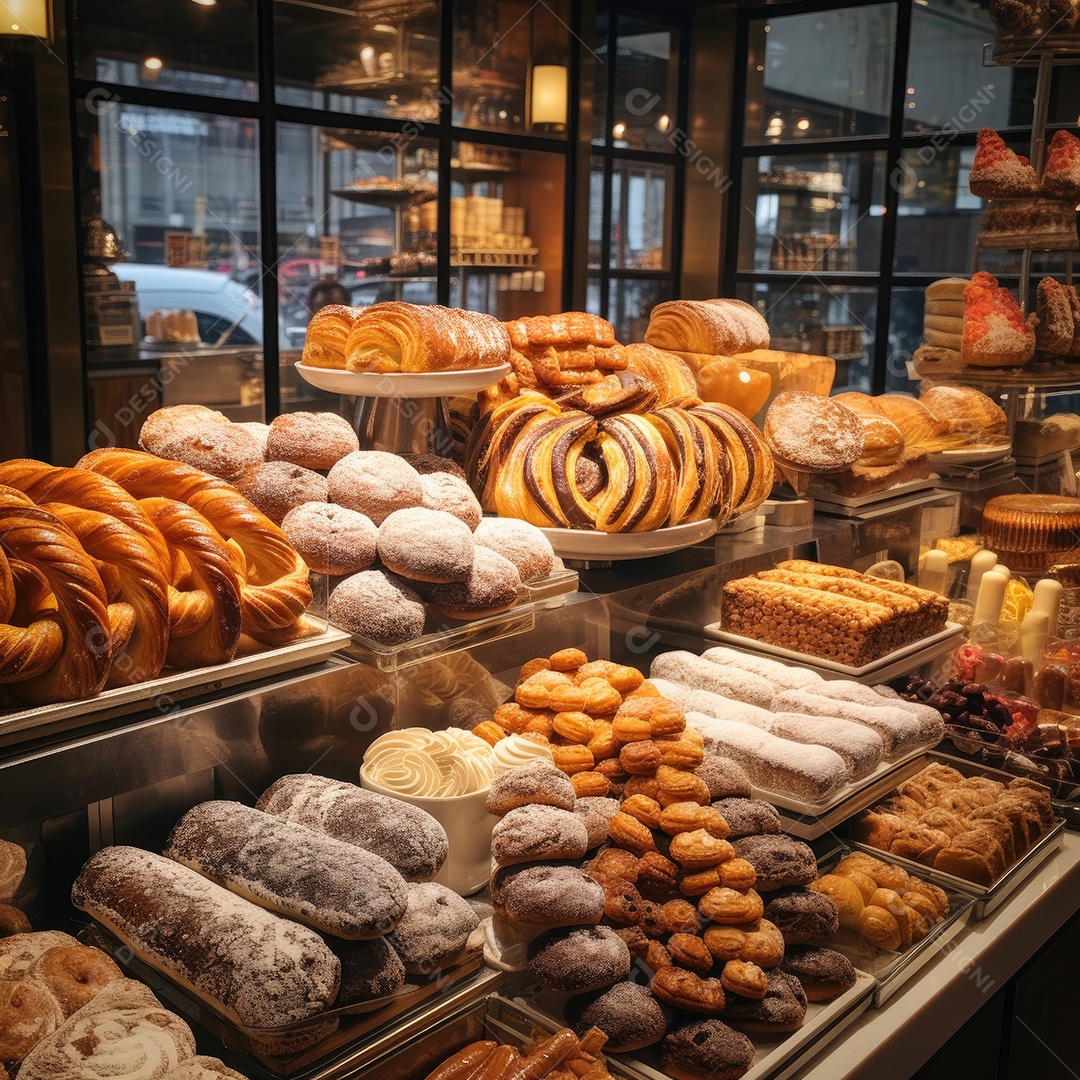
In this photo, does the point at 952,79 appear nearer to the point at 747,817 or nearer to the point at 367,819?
the point at 747,817

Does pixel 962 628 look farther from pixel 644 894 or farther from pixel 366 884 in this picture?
pixel 366 884

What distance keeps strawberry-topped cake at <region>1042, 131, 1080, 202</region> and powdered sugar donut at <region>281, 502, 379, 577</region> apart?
2727 millimetres

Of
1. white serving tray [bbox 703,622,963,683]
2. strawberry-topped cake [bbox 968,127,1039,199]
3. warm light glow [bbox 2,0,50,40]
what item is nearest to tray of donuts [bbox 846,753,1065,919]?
white serving tray [bbox 703,622,963,683]

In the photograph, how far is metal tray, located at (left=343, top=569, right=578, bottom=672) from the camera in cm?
160

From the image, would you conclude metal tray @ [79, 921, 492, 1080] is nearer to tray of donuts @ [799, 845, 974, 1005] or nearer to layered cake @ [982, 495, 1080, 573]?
tray of donuts @ [799, 845, 974, 1005]

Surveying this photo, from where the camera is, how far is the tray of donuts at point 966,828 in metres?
1.91

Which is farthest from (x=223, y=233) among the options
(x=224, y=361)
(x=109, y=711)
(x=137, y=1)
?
(x=109, y=711)

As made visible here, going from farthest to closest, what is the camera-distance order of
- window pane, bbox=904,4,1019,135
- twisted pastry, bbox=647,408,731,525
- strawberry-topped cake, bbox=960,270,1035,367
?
window pane, bbox=904,4,1019,135 → strawberry-topped cake, bbox=960,270,1035,367 → twisted pastry, bbox=647,408,731,525

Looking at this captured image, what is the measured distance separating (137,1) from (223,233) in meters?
0.97

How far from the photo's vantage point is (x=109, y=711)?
51.5 inches

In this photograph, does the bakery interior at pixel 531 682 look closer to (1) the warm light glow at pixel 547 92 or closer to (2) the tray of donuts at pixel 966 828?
(2) the tray of donuts at pixel 966 828

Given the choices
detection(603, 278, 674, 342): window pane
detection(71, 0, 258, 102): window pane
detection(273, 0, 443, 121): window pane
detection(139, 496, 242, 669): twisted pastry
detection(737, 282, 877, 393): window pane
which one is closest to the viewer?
detection(139, 496, 242, 669): twisted pastry

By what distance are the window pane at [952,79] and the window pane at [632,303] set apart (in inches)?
72.4

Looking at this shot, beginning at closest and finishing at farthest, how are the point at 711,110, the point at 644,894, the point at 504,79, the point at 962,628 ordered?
the point at 644,894, the point at 962,628, the point at 504,79, the point at 711,110
